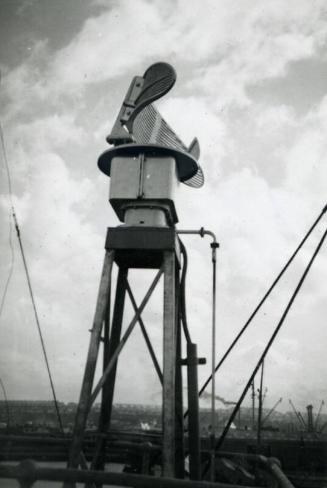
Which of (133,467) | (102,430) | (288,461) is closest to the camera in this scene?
(102,430)

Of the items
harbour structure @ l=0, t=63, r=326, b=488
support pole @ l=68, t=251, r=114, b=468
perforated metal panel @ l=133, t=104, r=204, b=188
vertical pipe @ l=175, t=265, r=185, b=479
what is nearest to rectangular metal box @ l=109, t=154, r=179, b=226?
harbour structure @ l=0, t=63, r=326, b=488

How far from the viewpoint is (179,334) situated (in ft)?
20.9

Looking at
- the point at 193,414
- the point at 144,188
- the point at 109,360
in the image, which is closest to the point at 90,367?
the point at 109,360

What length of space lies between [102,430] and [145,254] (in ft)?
8.94

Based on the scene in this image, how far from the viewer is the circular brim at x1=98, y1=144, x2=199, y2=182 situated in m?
6.17

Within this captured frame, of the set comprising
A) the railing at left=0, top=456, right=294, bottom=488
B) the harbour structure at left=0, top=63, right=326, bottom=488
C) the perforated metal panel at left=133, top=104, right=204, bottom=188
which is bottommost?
the railing at left=0, top=456, right=294, bottom=488

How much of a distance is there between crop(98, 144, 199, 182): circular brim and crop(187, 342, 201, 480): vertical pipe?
115 inches

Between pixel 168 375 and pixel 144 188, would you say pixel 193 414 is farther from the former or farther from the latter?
pixel 144 188

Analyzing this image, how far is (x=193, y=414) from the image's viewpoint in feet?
18.8

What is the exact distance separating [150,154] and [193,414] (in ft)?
13.1

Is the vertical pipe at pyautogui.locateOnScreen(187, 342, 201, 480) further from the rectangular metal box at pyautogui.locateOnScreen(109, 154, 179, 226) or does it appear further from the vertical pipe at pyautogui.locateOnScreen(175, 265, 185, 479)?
the rectangular metal box at pyautogui.locateOnScreen(109, 154, 179, 226)

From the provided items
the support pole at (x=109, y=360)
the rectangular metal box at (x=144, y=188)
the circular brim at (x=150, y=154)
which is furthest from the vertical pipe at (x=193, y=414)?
the circular brim at (x=150, y=154)

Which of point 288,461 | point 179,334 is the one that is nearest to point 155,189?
point 179,334

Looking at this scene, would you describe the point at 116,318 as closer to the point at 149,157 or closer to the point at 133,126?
the point at 149,157
